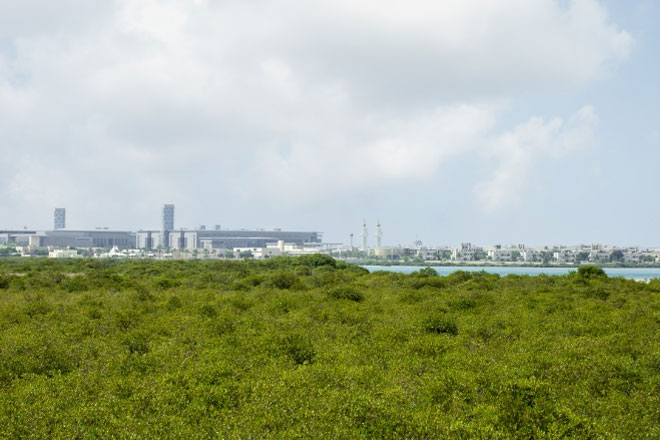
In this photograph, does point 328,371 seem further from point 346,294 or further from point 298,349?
point 346,294

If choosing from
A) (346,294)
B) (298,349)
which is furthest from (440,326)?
(346,294)

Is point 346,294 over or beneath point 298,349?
over

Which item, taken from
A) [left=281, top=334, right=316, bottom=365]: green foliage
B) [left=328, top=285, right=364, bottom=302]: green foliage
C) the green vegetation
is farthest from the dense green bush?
[left=328, top=285, right=364, bottom=302]: green foliage

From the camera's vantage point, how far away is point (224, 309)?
21.4 metres

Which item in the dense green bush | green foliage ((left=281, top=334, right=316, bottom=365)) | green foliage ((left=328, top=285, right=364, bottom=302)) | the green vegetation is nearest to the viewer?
the green vegetation

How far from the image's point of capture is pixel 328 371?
455 inches

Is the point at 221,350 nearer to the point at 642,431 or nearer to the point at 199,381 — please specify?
the point at 199,381

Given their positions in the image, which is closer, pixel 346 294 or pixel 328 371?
pixel 328 371

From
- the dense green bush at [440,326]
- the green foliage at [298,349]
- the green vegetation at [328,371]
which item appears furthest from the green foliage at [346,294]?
the green foliage at [298,349]

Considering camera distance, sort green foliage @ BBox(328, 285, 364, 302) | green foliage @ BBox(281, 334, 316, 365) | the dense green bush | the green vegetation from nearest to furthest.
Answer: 1. the green vegetation
2. green foliage @ BBox(281, 334, 316, 365)
3. the dense green bush
4. green foliage @ BBox(328, 285, 364, 302)

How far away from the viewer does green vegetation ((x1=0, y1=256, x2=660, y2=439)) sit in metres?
8.60

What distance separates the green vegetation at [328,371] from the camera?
8.60 metres

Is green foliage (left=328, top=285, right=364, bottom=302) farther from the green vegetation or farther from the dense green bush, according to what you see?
the dense green bush

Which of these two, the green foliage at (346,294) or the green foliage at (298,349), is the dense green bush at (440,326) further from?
the green foliage at (346,294)
